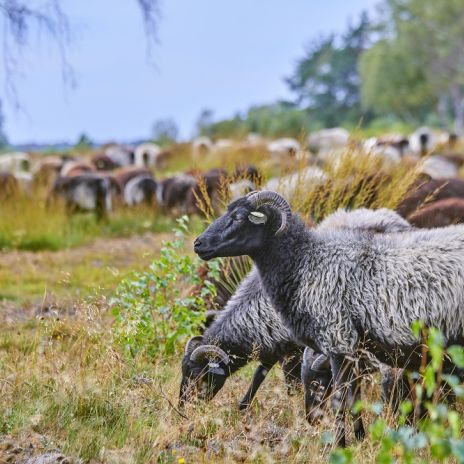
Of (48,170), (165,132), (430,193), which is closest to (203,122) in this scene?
(165,132)

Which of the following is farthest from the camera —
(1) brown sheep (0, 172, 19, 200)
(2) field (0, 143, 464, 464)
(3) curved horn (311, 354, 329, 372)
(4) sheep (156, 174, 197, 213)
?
(4) sheep (156, 174, 197, 213)

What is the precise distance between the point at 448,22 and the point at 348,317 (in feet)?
174

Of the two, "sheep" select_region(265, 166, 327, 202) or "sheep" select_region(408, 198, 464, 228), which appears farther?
"sheep" select_region(408, 198, 464, 228)

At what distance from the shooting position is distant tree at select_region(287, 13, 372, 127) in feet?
206

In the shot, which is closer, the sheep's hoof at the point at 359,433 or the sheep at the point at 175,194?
the sheep's hoof at the point at 359,433

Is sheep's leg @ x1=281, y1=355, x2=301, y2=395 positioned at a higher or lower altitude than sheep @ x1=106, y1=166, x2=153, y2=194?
higher

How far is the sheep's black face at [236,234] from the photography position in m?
6.18

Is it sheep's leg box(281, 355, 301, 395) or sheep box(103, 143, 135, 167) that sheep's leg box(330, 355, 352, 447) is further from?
sheep box(103, 143, 135, 167)

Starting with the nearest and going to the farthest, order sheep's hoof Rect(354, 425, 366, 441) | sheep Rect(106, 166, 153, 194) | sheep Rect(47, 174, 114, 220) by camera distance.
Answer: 1. sheep's hoof Rect(354, 425, 366, 441)
2. sheep Rect(47, 174, 114, 220)
3. sheep Rect(106, 166, 153, 194)

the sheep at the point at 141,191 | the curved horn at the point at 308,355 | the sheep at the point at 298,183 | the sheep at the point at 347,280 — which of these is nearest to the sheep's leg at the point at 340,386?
the sheep at the point at 347,280

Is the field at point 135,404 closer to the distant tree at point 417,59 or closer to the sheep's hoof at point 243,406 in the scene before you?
the sheep's hoof at point 243,406

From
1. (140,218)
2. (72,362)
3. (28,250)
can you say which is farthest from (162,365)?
(140,218)

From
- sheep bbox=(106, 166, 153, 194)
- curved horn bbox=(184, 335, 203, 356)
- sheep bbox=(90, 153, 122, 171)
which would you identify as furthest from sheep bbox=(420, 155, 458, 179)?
curved horn bbox=(184, 335, 203, 356)

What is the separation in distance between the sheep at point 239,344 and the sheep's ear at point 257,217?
847mm
